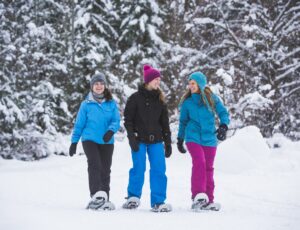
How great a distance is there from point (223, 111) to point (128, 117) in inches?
51.1

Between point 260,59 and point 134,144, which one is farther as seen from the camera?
point 260,59

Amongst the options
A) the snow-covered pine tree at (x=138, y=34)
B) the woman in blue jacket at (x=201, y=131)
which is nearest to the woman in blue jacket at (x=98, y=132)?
the woman in blue jacket at (x=201, y=131)

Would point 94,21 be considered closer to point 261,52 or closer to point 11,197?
point 261,52

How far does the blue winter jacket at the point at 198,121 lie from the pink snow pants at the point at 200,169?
0.08m

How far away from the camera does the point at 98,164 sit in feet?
22.1

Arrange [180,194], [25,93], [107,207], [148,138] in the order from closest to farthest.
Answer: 1. [107,207]
2. [148,138]
3. [180,194]
4. [25,93]

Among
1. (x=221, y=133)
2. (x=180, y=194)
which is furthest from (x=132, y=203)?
(x=180, y=194)

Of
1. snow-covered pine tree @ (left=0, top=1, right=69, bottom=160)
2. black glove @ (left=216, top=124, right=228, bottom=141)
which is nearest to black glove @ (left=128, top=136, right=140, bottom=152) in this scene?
black glove @ (left=216, top=124, right=228, bottom=141)

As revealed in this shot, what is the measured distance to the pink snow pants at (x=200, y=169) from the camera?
6785mm

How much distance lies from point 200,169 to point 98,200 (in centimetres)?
140

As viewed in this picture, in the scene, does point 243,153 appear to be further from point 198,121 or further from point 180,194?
point 198,121

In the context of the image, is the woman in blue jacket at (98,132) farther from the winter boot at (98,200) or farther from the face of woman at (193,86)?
the face of woman at (193,86)

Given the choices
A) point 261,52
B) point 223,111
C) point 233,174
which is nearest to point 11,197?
point 223,111

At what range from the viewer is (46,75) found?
2012 centimetres
